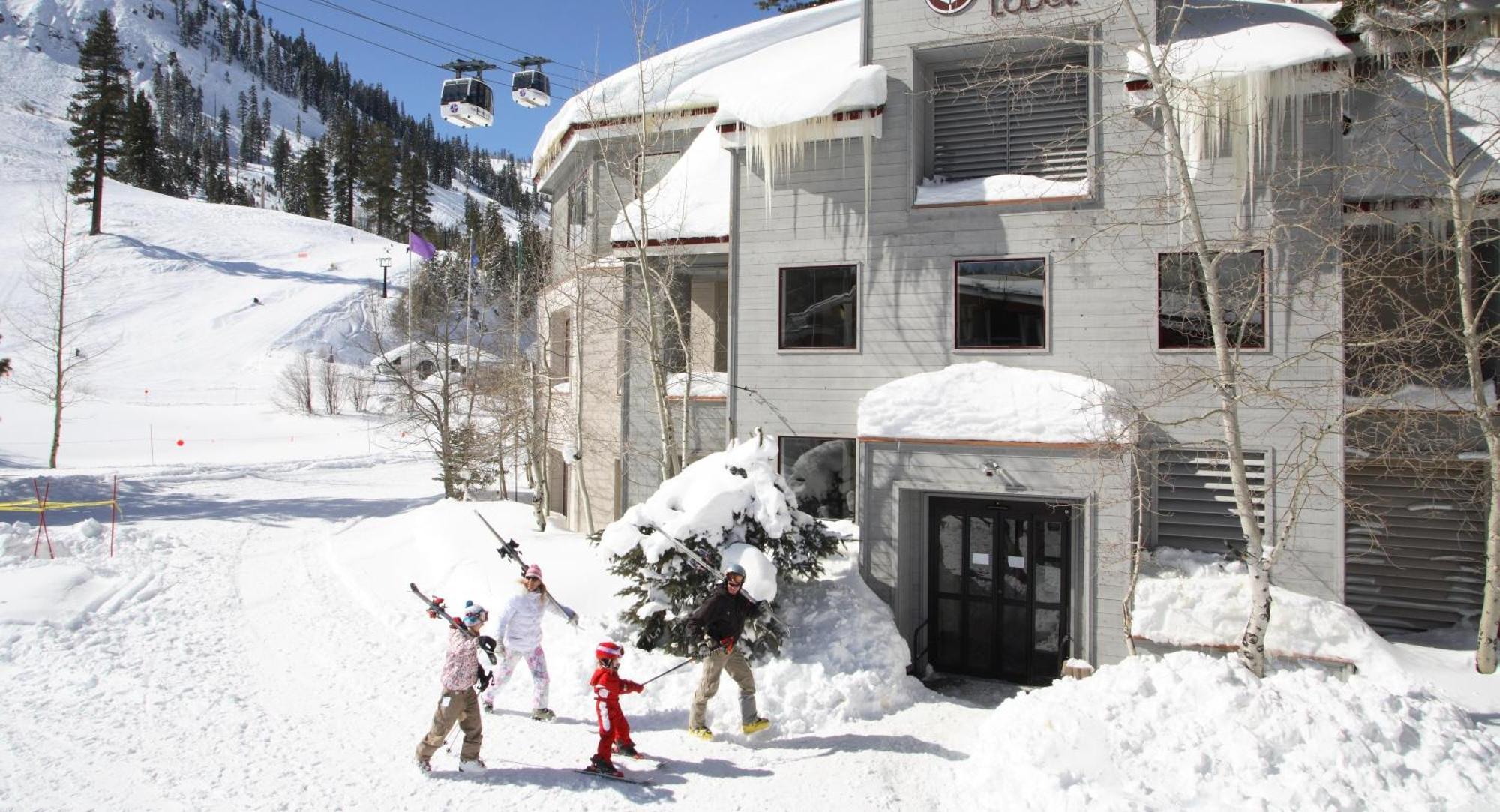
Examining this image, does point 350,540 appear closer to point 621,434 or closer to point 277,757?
point 621,434

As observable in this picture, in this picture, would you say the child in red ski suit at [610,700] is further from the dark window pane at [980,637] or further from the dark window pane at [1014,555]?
the dark window pane at [1014,555]

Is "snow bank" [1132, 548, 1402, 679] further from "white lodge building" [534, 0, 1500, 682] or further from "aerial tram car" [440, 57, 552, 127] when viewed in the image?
"aerial tram car" [440, 57, 552, 127]

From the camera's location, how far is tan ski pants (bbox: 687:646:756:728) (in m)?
8.16

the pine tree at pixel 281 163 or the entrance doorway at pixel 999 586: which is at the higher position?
the pine tree at pixel 281 163

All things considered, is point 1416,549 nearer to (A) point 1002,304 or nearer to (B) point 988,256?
(A) point 1002,304

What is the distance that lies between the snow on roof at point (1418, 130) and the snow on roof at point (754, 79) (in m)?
6.13

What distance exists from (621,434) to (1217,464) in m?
9.83

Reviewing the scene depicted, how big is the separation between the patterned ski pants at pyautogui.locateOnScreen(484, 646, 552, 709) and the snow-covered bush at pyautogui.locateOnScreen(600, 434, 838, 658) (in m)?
1.25

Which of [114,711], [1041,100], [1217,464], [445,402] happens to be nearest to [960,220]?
[1041,100]

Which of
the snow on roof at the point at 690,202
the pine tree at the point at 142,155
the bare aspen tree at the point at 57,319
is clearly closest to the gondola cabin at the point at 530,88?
the snow on roof at the point at 690,202

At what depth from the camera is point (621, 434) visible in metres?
15.8

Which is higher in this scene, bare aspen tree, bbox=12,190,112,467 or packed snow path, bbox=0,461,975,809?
bare aspen tree, bbox=12,190,112,467

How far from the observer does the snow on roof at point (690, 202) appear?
14055 mm

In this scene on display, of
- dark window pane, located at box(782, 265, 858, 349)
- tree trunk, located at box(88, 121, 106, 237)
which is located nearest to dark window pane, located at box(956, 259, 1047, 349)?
dark window pane, located at box(782, 265, 858, 349)
